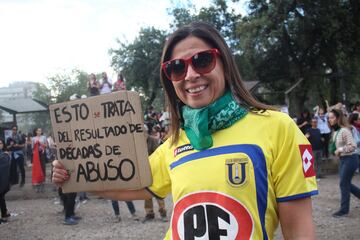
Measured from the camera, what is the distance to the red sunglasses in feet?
5.58

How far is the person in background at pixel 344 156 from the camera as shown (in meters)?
7.07

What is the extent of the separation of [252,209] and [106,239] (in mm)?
5779

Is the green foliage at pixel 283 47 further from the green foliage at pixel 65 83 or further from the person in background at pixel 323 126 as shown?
the green foliage at pixel 65 83

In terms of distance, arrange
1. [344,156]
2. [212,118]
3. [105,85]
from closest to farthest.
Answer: [212,118], [344,156], [105,85]

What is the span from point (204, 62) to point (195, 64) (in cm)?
4

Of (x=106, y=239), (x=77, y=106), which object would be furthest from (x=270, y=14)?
(x=77, y=106)

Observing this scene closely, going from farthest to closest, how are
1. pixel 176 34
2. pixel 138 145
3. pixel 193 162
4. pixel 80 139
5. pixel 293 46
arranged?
1. pixel 293 46
2. pixel 80 139
3. pixel 138 145
4. pixel 176 34
5. pixel 193 162

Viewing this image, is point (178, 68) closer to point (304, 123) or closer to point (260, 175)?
point (260, 175)

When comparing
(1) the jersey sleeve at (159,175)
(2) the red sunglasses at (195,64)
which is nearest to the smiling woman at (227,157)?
(2) the red sunglasses at (195,64)

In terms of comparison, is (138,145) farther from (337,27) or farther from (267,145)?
(337,27)

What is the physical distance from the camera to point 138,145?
212cm

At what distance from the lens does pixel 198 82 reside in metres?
1.72

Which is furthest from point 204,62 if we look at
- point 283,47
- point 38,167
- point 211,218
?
point 283,47

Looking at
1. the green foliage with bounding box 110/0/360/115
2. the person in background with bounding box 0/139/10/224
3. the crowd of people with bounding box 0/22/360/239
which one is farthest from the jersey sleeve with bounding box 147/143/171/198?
the green foliage with bounding box 110/0/360/115
